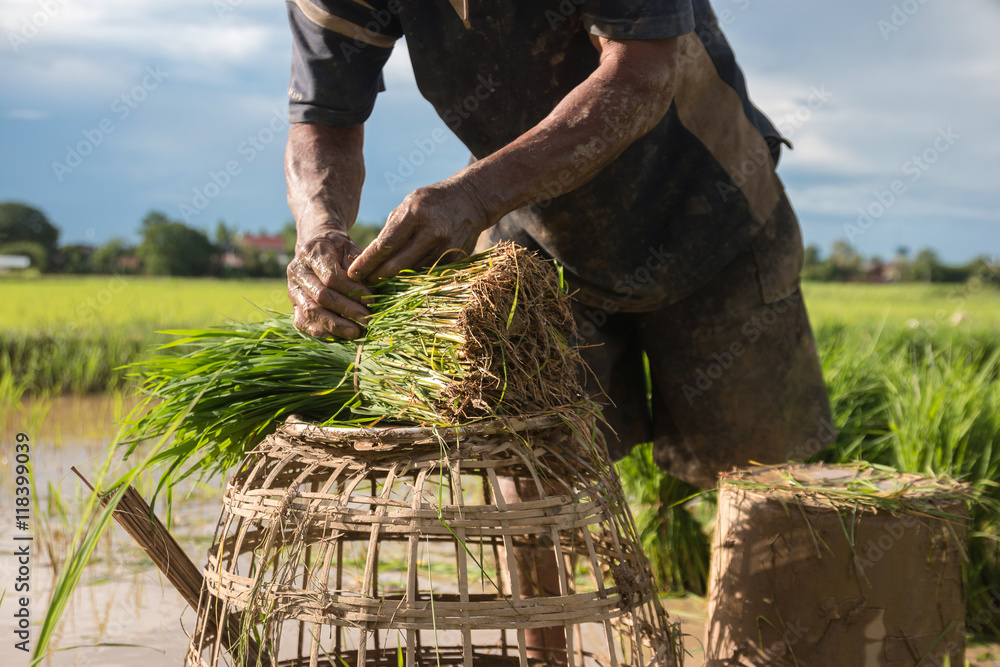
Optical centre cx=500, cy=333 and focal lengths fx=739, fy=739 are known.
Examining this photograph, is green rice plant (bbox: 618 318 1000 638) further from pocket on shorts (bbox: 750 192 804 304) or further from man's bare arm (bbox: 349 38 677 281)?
man's bare arm (bbox: 349 38 677 281)

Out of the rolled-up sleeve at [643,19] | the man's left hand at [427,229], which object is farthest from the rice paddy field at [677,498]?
the rolled-up sleeve at [643,19]

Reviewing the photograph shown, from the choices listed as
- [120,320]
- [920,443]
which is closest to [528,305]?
[920,443]

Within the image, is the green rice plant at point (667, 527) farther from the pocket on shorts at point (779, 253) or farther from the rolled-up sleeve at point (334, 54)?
the rolled-up sleeve at point (334, 54)

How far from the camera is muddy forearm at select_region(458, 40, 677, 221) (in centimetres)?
141

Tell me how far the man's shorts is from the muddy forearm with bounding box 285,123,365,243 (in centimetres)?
73

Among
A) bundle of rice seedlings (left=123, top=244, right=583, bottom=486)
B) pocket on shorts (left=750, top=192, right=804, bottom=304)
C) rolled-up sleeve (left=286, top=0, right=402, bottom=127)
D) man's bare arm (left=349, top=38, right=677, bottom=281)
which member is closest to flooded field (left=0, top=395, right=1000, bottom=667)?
bundle of rice seedlings (left=123, top=244, right=583, bottom=486)

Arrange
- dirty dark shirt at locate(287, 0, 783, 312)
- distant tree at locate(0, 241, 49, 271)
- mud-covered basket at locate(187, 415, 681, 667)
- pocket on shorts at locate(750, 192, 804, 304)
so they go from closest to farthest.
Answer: mud-covered basket at locate(187, 415, 681, 667) → dirty dark shirt at locate(287, 0, 783, 312) → pocket on shorts at locate(750, 192, 804, 304) → distant tree at locate(0, 241, 49, 271)

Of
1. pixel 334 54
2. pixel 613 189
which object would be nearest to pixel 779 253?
pixel 613 189

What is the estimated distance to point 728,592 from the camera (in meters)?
1.76

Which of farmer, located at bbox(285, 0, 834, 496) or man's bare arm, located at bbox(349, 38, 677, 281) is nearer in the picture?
man's bare arm, located at bbox(349, 38, 677, 281)

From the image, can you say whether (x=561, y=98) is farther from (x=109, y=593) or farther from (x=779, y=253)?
(x=109, y=593)

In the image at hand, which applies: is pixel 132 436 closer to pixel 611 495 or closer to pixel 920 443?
pixel 611 495

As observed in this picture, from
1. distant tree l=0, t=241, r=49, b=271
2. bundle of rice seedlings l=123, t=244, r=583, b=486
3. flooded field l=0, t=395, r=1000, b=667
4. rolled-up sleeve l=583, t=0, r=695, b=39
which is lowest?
flooded field l=0, t=395, r=1000, b=667

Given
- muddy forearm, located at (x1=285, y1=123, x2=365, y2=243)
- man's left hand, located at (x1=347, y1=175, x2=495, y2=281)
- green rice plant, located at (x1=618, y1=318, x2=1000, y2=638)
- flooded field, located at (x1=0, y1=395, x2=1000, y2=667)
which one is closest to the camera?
man's left hand, located at (x1=347, y1=175, x2=495, y2=281)
